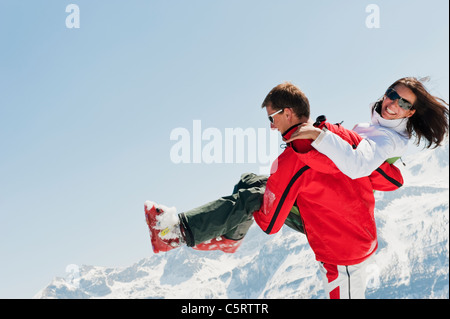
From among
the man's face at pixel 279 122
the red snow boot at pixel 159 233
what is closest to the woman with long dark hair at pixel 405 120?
the man's face at pixel 279 122

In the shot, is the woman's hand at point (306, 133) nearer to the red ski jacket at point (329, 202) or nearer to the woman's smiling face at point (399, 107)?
the red ski jacket at point (329, 202)

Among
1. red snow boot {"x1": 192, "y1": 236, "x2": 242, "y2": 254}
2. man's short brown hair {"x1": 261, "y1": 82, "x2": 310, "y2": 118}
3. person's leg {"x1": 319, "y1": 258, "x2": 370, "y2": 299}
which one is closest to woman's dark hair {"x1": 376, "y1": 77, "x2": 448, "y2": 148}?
man's short brown hair {"x1": 261, "y1": 82, "x2": 310, "y2": 118}

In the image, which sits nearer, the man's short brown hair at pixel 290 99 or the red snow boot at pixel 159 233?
the man's short brown hair at pixel 290 99

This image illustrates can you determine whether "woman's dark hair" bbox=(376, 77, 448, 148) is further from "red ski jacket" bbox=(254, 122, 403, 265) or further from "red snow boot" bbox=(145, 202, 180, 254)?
"red snow boot" bbox=(145, 202, 180, 254)

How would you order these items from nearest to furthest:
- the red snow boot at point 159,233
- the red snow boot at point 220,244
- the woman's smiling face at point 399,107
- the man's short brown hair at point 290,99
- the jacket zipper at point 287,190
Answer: the jacket zipper at point 287,190 → the man's short brown hair at point 290,99 → the woman's smiling face at point 399,107 → the red snow boot at point 159,233 → the red snow boot at point 220,244

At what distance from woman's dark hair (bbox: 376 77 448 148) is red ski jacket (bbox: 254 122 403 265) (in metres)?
0.57

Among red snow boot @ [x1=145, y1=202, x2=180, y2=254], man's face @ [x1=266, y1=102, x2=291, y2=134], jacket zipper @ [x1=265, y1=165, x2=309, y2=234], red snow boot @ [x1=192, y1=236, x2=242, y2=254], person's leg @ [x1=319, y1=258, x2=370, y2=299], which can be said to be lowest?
person's leg @ [x1=319, y1=258, x2=370, y2=299]

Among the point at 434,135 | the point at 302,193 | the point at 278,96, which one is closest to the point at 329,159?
the point at 302,193

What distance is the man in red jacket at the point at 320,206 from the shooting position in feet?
17.5

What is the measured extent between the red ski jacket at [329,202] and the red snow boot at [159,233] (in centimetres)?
120

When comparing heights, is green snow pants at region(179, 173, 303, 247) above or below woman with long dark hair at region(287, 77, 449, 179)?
below

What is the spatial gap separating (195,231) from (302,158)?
178cm

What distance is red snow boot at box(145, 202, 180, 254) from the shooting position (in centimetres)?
579

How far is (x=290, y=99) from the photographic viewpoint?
540cm
